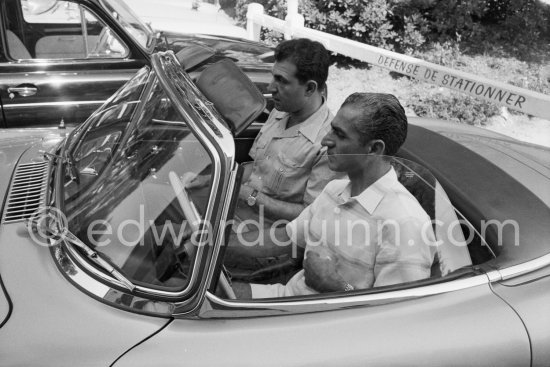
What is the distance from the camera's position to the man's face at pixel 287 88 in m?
2.77

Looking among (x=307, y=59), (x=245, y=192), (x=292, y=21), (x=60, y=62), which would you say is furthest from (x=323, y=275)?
(x=292, y=21)

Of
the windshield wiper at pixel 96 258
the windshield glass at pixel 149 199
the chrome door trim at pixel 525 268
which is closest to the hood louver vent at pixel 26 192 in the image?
the windshield glass at pixel 149 199

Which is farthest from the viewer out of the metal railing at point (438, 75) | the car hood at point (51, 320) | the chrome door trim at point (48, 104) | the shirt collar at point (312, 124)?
the metal railing at point (438, 75)

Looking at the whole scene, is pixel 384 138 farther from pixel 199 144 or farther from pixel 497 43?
pixel 497 43

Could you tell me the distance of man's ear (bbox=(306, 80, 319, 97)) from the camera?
2.77 metres

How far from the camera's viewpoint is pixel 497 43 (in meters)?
8.42

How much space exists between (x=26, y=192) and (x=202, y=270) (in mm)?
905

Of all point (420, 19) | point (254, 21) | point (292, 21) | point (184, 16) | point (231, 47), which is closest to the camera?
point (231, 47)

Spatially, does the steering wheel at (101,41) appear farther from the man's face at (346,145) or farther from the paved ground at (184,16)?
the paved ground at (184,16)

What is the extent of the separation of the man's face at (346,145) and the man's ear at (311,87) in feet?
2.28

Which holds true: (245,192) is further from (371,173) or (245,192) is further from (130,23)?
(130,23)

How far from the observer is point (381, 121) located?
2.04m

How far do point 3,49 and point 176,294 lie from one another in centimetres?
297

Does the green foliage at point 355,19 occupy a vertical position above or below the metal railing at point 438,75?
below
